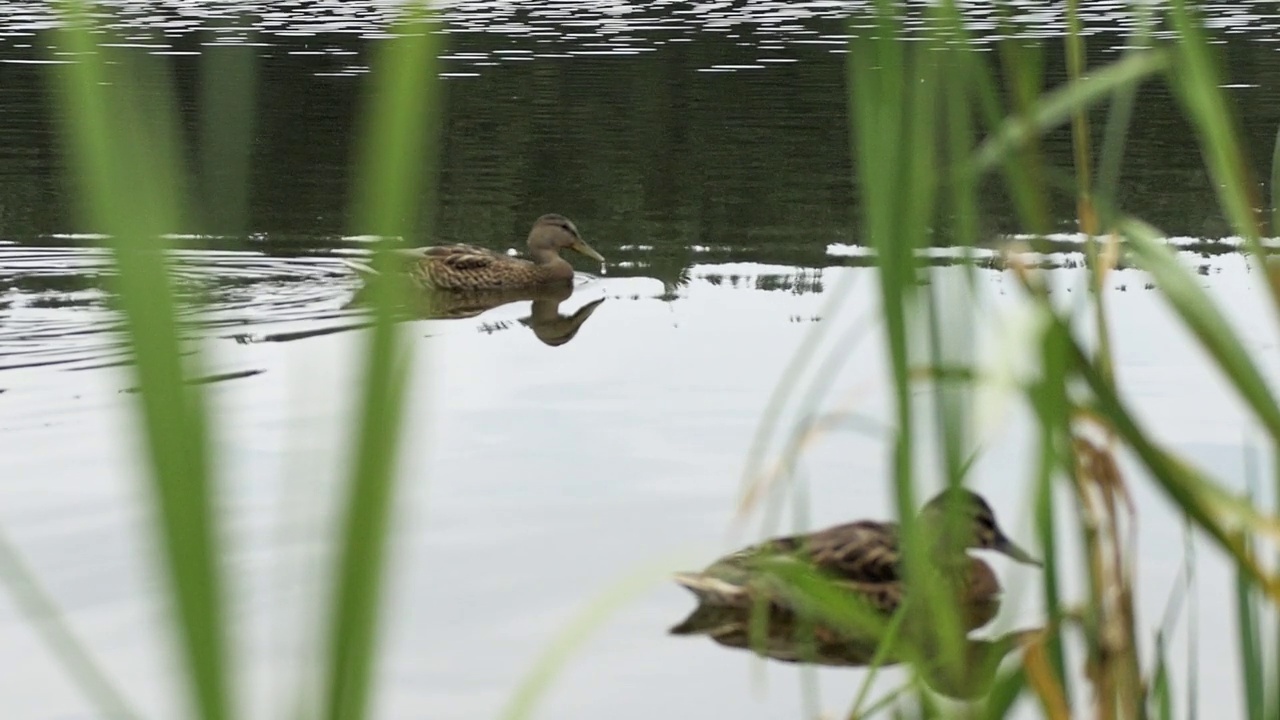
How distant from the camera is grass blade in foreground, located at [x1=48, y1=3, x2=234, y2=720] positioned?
0.77m

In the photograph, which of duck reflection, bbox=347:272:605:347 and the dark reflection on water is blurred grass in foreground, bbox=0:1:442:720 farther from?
duck reflection, bbox=347:272:605:347

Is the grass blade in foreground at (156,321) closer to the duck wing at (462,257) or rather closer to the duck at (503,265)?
the duck at (503,265)

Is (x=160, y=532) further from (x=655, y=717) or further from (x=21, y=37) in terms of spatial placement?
(x=21, y=37)

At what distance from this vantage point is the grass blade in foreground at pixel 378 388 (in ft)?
2.64

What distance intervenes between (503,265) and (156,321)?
977 centimetres

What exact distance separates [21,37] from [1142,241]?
27.8 m

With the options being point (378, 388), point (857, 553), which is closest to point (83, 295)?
point (857, 553)

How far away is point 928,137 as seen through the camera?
192cm

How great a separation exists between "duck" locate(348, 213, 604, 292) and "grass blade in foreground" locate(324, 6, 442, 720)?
27.9 feet

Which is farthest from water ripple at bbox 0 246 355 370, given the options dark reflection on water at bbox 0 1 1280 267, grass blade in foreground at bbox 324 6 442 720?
grass blade in foreground at bbox 324 6 442 720

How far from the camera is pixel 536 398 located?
7.34 metres

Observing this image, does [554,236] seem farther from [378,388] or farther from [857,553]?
[378,388]

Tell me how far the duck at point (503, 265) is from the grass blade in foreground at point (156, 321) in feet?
28.0

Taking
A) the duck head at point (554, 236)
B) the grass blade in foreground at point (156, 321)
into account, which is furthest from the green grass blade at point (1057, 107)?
the duck head at point (554, 236)
